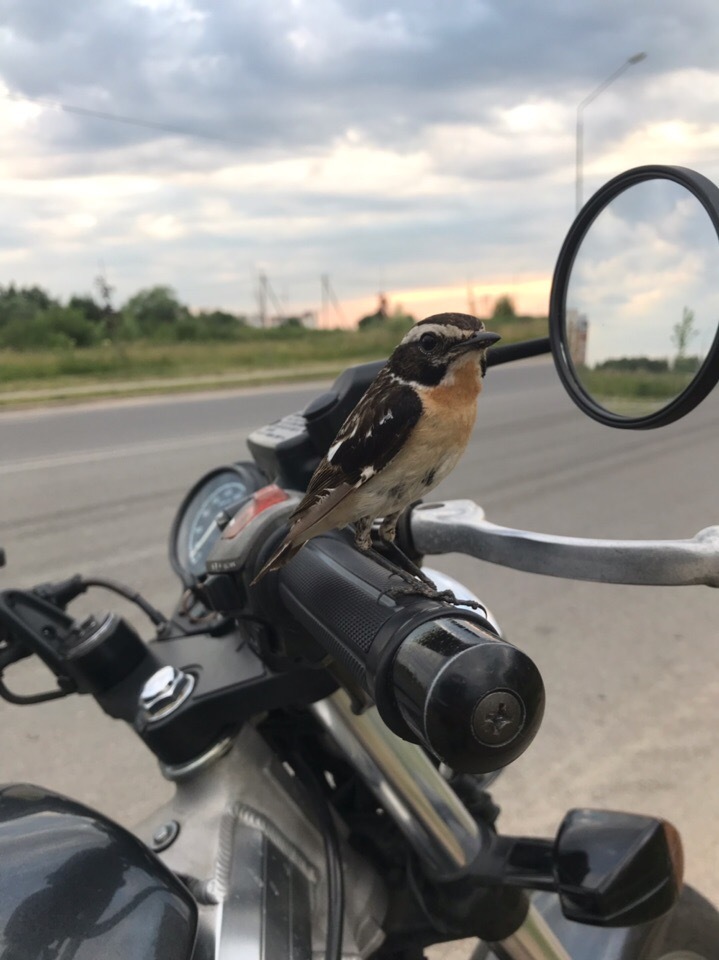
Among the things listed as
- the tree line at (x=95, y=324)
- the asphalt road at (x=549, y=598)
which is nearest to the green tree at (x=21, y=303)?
the tree line at (x=95, y=324)

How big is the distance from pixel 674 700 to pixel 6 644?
10.9ft

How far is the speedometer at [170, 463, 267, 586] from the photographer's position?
5.93 feet

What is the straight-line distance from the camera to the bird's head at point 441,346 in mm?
954

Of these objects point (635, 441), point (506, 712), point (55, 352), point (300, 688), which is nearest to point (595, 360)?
point (300, 688)

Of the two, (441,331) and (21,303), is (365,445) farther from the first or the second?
(21,303)

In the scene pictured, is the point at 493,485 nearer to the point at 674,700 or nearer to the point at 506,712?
the point at 674,700

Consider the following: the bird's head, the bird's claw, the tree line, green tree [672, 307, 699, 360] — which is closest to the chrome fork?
the bird's claw

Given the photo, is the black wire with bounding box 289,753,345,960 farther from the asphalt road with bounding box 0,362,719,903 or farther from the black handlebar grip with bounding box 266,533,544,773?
the asphalt road with bounding box 0,362,719,903

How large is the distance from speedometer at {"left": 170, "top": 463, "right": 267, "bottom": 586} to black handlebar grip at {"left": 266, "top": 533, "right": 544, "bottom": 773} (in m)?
0.92

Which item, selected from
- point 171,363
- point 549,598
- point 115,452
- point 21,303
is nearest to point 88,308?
point 21,303

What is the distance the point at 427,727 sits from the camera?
0.75 m

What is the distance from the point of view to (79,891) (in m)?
1.02

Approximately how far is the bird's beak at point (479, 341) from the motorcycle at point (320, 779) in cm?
17

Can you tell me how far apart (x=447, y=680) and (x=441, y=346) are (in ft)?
1.28
